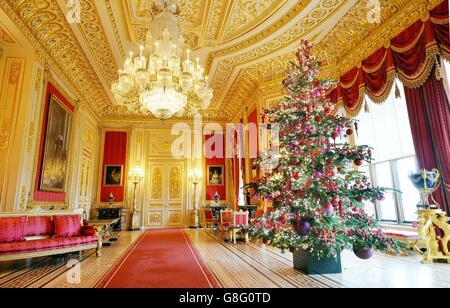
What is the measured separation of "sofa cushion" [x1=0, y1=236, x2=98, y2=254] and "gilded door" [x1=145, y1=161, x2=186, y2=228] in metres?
5.14

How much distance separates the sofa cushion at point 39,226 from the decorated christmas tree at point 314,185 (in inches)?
149

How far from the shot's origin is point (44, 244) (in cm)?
382

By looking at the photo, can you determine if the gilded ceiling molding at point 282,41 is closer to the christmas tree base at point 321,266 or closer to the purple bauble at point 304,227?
the purple bauble at point 304,227

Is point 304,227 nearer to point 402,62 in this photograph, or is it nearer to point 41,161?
point 402,62

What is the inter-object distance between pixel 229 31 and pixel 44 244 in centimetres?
521

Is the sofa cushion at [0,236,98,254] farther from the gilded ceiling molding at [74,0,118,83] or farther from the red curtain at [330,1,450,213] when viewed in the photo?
the red curtain at [330,1,450,213]

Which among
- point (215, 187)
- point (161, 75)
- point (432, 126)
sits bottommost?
point (215, 187)

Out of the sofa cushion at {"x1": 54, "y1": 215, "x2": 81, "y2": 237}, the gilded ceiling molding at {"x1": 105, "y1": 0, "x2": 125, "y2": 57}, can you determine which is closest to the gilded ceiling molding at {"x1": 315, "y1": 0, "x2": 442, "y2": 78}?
the gilded ceiling molding at {"x1": 105, "y1": 0, "x2": 125, "y2": 57}

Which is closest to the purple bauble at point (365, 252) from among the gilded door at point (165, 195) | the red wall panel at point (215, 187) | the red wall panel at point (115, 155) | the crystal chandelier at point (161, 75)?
the crystal chandelier at point (161, 75)

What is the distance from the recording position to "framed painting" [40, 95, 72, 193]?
5.61 meters

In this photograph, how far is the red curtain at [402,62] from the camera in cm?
362

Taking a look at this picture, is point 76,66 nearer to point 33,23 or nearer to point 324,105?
point 33,23

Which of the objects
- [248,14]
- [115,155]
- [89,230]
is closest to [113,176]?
[115,155]

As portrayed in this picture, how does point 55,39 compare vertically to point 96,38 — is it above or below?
below
